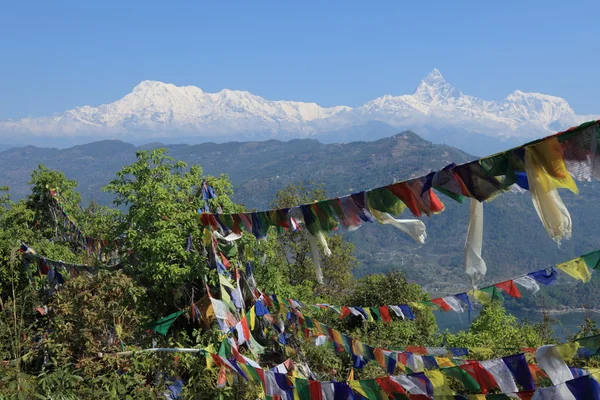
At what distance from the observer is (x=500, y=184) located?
15.9ft

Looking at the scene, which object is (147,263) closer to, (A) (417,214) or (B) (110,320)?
(B) (110,320)

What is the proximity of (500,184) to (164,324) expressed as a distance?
721 cm

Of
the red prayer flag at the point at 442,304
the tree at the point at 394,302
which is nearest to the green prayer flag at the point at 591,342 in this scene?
the red prayer flag at the point at 442,304

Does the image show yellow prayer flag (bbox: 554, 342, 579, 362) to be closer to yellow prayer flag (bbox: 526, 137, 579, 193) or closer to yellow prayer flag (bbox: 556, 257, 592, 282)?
yellow prayer flag (bbox: 526, 137, 579, 193)

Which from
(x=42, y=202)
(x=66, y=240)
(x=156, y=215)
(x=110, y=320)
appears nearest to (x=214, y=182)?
(x=156, y=215)

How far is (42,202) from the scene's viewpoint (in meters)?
20.6

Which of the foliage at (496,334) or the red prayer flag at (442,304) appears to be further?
the foliage at (496,334)

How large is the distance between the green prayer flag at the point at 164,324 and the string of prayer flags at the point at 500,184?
4.45 m

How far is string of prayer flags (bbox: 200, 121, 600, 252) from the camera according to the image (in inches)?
167

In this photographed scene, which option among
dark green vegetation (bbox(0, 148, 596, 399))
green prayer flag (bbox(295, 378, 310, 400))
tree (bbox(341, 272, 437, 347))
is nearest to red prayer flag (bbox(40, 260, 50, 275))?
dark green vegetation (bbox(0, 148, 596, 399))

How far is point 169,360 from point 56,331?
1817mm

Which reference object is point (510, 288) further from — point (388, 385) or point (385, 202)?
point (385, 202)

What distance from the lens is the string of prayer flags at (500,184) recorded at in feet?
13.9

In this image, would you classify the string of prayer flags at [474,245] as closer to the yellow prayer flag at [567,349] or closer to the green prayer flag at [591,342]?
the yellow prayer flag at [567,349]
